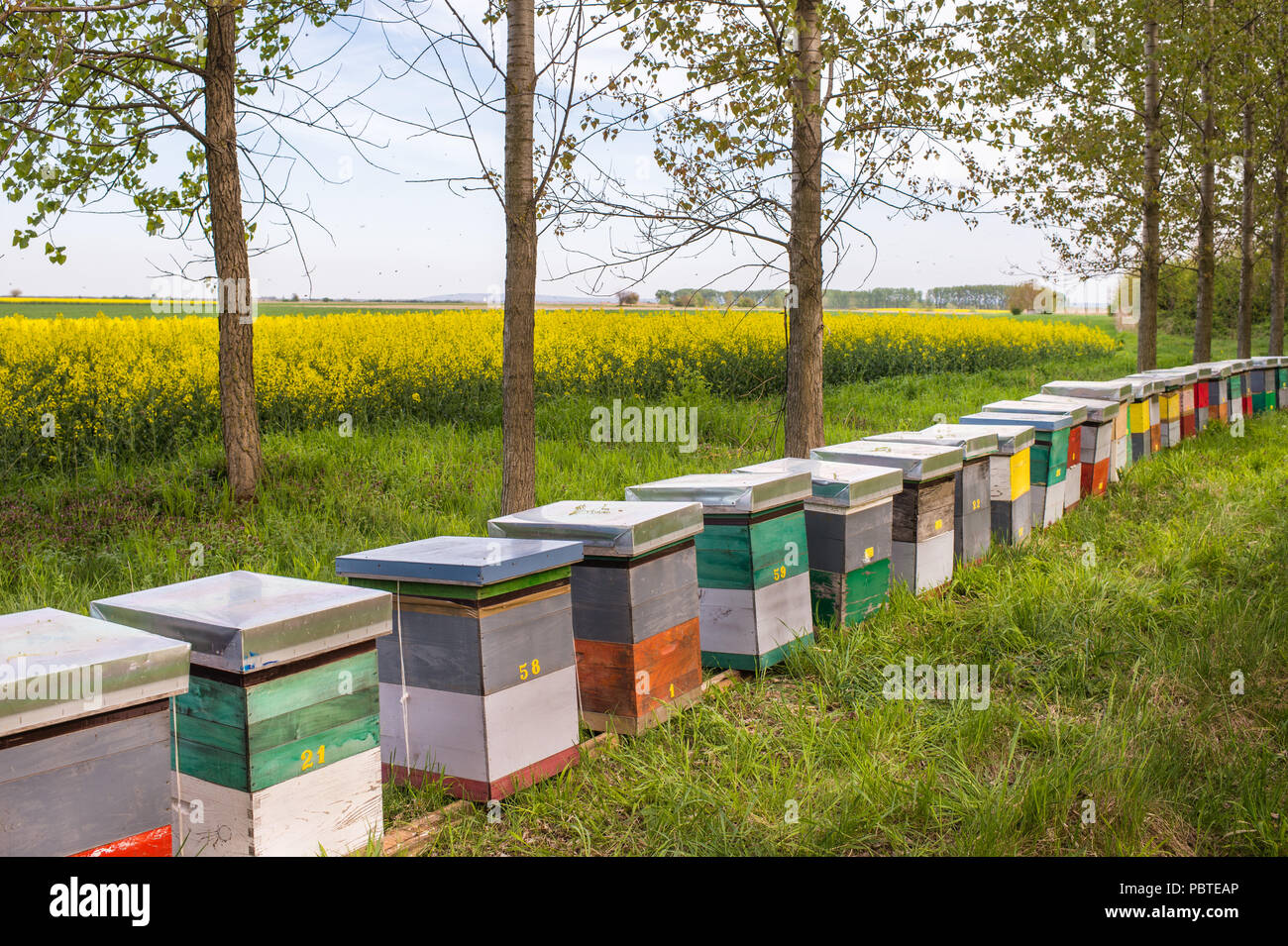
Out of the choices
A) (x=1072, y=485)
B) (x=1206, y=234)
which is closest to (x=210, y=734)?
(x=1072, y=485)

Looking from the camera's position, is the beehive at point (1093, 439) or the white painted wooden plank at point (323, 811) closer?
the white painted wooden plank at point (323, 811)

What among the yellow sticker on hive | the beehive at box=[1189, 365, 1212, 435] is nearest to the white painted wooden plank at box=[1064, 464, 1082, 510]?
the yellow sticker on hive

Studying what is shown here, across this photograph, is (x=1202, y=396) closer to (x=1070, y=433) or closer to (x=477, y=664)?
(x=1070, y=433)

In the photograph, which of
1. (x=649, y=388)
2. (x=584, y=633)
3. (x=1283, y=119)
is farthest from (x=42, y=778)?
(x=1283, y=119)

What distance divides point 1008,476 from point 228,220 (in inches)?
219

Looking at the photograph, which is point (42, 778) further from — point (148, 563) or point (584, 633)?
point (148, 563)

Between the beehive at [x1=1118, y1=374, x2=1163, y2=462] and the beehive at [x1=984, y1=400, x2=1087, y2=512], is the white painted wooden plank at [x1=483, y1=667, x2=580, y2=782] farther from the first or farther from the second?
the beehive at [x1=1118, y1=374, x2=1163, y2=462]

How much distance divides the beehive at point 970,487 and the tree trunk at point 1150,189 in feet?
32.0

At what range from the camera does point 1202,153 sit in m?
14.2

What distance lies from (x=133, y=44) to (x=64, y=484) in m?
3.31

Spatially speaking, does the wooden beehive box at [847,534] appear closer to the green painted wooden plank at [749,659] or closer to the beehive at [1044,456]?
the green painted wooden plank at [749,659]

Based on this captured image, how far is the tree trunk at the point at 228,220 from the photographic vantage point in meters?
6.66

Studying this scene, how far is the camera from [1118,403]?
27.1 feet

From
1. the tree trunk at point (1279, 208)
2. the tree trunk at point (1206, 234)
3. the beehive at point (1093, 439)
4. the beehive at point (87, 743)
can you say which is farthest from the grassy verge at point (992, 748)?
the tree trunk at point (1279, 208)
